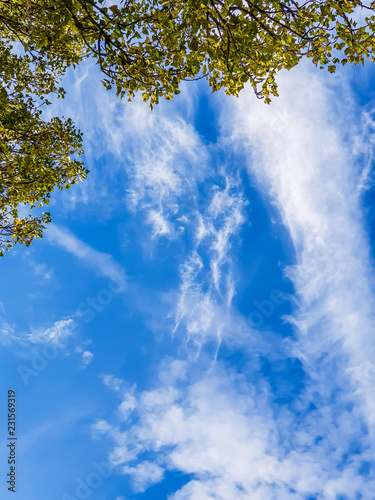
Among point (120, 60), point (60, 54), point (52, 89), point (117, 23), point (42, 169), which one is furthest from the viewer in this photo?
point (52, 89)

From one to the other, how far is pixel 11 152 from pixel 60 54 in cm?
381

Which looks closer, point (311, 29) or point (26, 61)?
point (311, 29)

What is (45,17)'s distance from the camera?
21.3ft

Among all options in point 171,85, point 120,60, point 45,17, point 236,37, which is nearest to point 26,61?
point 45,17

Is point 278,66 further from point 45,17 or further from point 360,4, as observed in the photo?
point 45,17

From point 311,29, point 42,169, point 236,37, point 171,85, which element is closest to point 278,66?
point 311,29

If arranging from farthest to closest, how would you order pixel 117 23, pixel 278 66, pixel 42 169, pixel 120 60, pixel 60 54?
1. pixel 60 54
2. pixel 42 169
3. pixel 278 66
4. pixel 120 60
5. pixel 117 23

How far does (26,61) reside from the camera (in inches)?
432

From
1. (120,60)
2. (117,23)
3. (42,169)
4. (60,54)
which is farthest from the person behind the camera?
(60,54)

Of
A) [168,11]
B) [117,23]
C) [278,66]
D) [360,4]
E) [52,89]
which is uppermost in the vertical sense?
[52,89]

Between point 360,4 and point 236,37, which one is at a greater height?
point 360,4

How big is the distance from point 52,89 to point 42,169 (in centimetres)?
376

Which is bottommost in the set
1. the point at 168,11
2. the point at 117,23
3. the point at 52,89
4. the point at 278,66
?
the point at 117,23

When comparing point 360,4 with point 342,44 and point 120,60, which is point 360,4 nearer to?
point 342,44
